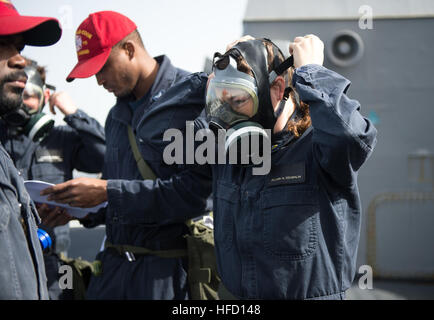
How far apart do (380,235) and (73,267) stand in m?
4.43

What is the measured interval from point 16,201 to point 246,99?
3.15 ft

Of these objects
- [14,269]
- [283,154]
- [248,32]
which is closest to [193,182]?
[283,154]

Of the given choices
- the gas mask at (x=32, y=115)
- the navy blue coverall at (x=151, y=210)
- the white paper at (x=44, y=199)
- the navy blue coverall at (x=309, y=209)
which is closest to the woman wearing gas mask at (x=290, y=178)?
the navy blue coverall at (x=309, y=209)

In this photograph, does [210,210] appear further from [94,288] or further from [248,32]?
[248,32]

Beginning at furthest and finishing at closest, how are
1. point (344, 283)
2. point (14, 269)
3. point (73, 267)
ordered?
1. point (73, 267)
2. point (344, 283)
3. point (14, 269)

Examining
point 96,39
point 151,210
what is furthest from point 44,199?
point 96,39

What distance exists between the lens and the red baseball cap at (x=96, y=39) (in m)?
2.77

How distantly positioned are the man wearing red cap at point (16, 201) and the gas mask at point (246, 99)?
80 centimetres

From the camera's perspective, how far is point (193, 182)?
248 cm

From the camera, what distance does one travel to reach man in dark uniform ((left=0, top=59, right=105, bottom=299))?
3.50 meters

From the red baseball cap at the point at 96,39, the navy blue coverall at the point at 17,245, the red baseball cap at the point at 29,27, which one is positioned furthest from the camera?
the red baseball cap at the point at 96,39

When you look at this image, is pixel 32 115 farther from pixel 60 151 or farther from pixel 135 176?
pixel 135 176

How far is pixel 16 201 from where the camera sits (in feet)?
5.02

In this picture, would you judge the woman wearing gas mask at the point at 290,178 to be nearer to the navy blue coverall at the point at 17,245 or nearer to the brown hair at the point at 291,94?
the brown hair at the point at 291,94
